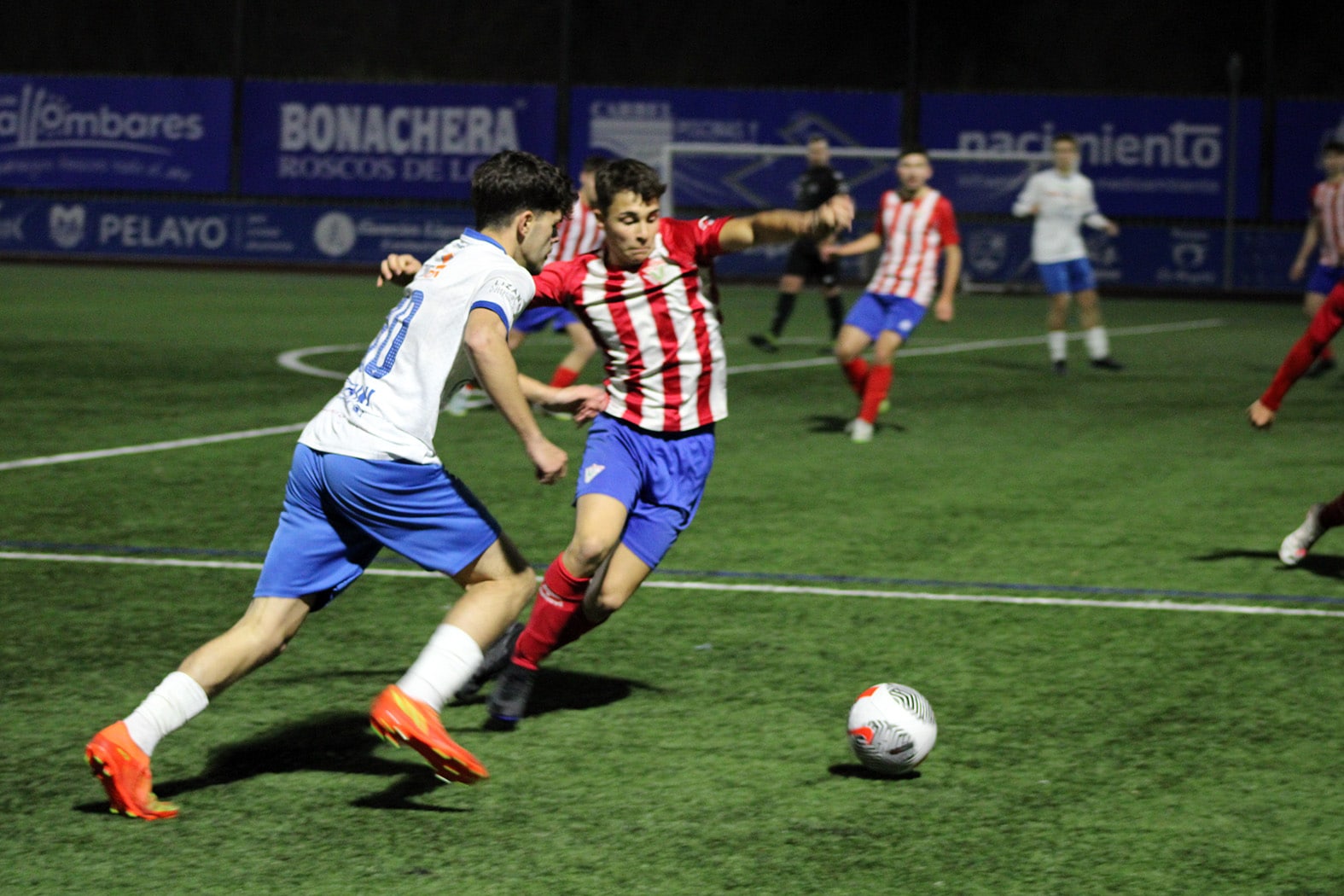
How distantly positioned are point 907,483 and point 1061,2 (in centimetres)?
2688

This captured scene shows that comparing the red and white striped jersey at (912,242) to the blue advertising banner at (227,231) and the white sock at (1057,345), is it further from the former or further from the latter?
the blue advertising banner at (227,231)

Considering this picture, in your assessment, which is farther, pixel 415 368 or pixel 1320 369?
pixel 1320 369

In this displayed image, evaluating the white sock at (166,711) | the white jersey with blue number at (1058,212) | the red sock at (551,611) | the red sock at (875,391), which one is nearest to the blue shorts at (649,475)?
the red sock at (551,611)

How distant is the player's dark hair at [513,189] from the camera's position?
444cm

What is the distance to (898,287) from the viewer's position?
11.5 metres

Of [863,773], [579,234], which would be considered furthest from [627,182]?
[579,234]

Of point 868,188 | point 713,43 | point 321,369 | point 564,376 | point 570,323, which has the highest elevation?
point 713,43

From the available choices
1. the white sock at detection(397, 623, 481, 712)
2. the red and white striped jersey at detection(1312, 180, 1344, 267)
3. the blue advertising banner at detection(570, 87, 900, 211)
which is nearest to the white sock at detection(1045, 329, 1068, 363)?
the red and white striped jersey at detection(1312, 180, 1344, 267)

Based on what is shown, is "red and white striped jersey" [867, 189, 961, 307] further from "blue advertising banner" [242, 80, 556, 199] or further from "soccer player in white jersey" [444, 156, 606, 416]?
"blue advertising banner" [242, 80, 556, 199]

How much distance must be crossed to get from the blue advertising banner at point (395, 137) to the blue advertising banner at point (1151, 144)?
8353mm

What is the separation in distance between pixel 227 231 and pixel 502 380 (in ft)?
99.4

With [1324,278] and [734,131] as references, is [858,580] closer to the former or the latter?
[1324,278]

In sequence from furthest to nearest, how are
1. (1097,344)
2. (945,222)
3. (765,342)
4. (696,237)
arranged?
(765,342) < (1097,344) < (945,222) < (696,237)

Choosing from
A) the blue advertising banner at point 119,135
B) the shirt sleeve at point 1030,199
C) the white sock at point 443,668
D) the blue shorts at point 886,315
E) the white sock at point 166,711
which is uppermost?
the blue advertising banner at point 119,135
